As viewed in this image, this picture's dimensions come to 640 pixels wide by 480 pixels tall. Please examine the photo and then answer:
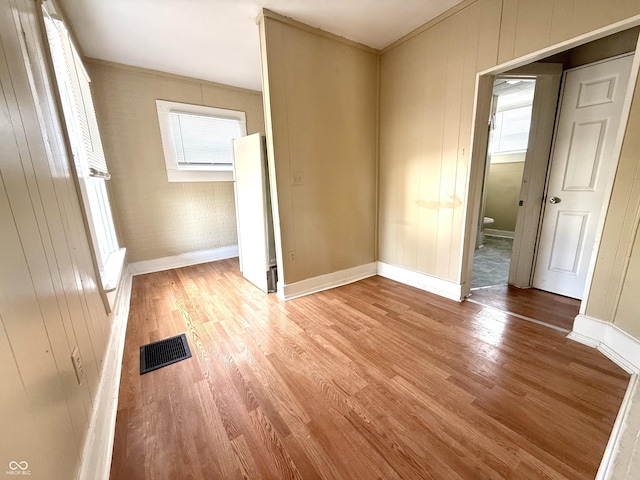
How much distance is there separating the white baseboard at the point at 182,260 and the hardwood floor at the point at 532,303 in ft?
11.4

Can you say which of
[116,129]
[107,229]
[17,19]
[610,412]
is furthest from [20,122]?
[610,412]

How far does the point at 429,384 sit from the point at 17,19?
2.70 m

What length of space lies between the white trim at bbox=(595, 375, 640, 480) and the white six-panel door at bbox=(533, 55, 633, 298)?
1.35 metres

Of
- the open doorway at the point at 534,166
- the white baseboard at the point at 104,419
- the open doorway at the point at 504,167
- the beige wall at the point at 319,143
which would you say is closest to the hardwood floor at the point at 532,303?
the open doorway at the point at 534,166

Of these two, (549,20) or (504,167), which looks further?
(504,167)

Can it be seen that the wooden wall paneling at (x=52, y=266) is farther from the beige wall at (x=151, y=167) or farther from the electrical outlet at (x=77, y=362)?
the beige wall at (x=151, y=167)

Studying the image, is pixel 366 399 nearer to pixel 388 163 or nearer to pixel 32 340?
pixel 32 340

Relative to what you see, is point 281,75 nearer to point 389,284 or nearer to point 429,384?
point 389,284

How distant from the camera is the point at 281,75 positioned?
231cm

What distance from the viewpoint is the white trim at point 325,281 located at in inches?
105

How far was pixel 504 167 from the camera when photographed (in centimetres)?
508

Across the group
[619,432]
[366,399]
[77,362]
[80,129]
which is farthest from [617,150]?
[80,129]

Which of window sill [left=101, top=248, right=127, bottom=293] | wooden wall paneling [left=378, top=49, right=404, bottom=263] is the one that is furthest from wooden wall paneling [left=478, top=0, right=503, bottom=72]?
window sill [left=101, top=248, right=127, bottom=293]

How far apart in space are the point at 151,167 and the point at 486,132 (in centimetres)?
391
